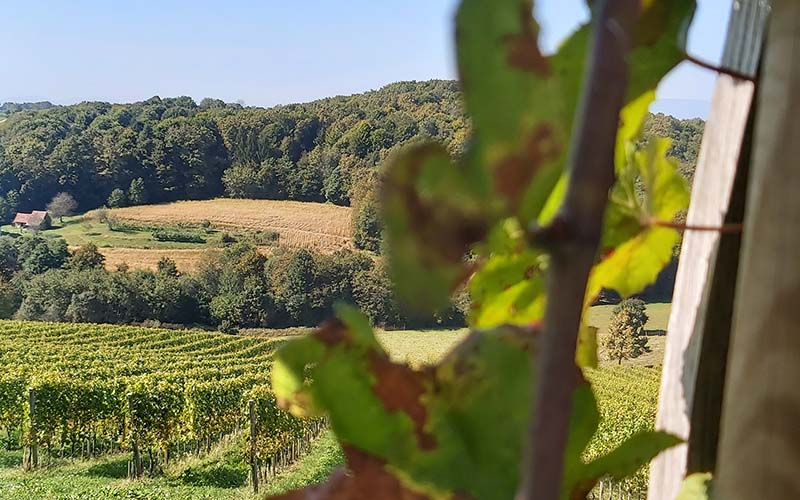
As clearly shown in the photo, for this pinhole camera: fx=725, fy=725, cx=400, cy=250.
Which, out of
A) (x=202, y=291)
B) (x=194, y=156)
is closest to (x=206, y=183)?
(x=194, y=156)

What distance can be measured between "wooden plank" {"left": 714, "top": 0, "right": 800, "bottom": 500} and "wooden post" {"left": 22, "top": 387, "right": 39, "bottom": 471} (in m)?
9.24

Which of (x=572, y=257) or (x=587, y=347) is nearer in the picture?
(x=572, y=257)

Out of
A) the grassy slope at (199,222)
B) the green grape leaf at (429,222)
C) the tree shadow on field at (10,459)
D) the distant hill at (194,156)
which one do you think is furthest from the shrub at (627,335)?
the green grape leaf at (429,222)

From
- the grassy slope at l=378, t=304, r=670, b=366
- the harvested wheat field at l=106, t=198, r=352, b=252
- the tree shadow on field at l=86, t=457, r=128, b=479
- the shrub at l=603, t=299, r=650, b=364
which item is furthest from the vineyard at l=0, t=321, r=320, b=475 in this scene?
the harvested wheat field at l=106, t=198, r=352, b=252

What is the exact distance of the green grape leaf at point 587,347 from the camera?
0.22 metres

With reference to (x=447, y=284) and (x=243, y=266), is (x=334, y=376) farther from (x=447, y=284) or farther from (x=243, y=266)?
(x=243, y=266)

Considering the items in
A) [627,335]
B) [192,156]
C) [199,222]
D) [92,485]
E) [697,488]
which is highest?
[192,156]

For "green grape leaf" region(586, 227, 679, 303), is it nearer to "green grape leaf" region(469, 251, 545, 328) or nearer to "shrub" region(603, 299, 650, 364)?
"green grape leaf" region(469, 251, 545, 328)

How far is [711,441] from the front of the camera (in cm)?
25

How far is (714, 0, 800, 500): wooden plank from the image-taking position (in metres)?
0.15

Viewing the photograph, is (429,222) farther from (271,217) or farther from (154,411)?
(271,217)

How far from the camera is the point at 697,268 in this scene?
272 millimetres

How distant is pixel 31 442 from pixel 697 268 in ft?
31.2

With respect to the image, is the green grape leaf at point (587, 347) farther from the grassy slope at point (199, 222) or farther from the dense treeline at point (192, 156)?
the dense treeline at point (192, 156)
